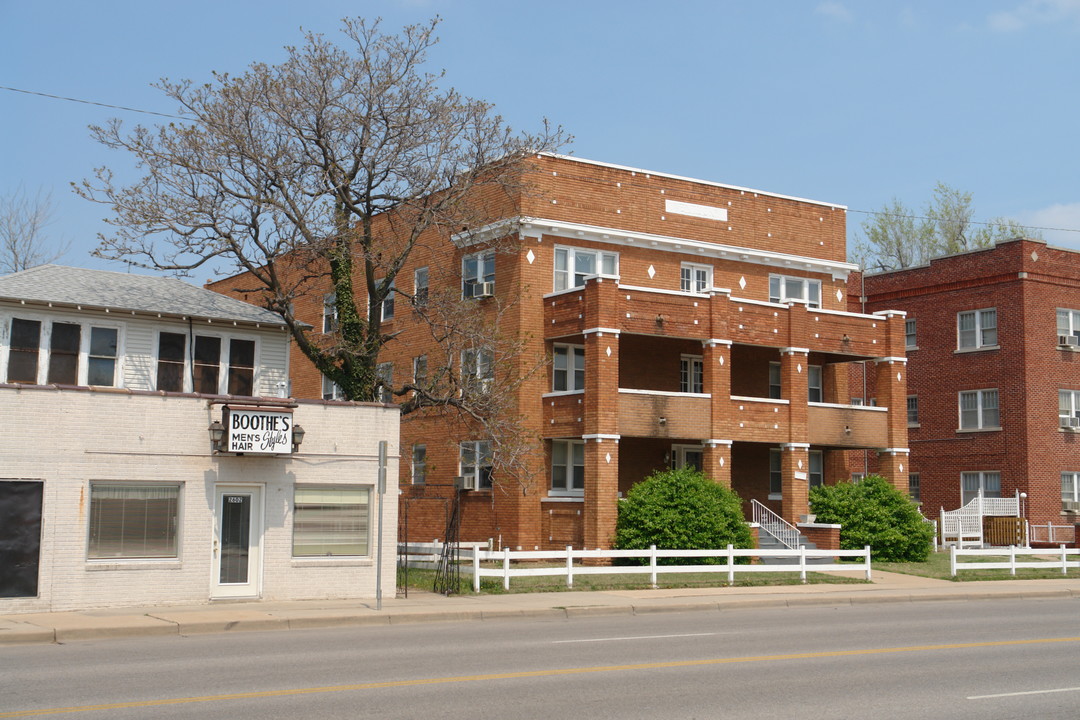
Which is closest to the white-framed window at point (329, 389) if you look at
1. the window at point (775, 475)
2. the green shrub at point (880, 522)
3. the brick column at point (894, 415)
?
the window at point (775, 475)

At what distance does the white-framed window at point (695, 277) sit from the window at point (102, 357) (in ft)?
59.5

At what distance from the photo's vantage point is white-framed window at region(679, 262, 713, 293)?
38438 mm

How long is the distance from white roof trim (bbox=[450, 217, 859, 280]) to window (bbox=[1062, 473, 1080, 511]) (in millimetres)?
12257

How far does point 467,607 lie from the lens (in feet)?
69.1

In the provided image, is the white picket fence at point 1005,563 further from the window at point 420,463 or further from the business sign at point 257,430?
the business sign at point 257,430

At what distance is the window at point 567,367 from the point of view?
118 feet

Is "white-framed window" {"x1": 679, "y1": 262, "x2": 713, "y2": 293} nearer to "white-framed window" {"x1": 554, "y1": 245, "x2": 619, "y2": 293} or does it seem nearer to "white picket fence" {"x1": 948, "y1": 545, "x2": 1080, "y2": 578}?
"white-framed window" {"x1": 554, "y1": 245, "x2": 619, "y2": 293}

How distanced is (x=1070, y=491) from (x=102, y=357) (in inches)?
1392

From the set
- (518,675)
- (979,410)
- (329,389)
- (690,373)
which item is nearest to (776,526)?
(690,373)

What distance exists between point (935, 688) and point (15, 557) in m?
14.3

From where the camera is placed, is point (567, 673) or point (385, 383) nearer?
point (567, 673)

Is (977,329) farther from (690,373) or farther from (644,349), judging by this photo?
(644,349)

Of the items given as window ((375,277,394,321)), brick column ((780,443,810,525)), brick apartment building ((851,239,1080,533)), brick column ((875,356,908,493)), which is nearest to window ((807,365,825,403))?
brick column ((875,356,908,493))

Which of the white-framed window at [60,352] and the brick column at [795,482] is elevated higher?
the white-framed window at [60,352]
